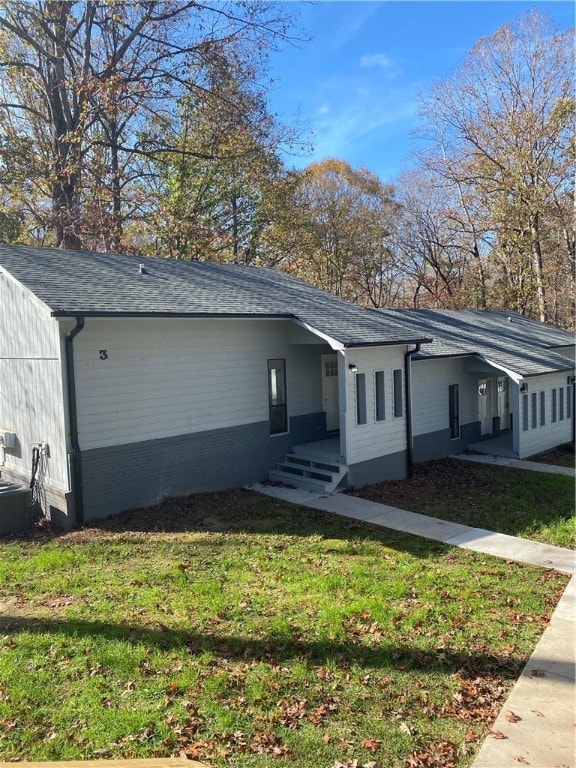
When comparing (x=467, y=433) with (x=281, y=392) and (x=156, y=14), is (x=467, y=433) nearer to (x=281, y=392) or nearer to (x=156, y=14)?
(x=281, y=392)

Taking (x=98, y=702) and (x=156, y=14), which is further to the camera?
(x=156, y=14)

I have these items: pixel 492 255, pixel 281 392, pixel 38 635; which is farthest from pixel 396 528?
pixel 492 255

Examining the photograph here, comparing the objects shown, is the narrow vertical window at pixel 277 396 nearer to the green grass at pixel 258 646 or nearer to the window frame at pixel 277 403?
the window frame at pixel 277 403

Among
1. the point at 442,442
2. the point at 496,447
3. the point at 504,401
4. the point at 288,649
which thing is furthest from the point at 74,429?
the point at 504,401

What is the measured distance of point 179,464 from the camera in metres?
11.1

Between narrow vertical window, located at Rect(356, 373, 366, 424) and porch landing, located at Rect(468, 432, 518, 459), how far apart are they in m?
6.30

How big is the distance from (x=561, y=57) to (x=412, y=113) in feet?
26.0

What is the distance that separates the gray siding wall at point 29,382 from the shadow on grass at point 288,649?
13.5 ft

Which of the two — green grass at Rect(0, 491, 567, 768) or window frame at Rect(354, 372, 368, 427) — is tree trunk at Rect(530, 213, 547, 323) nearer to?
window frame at Rect(354, 372, 368, 427)

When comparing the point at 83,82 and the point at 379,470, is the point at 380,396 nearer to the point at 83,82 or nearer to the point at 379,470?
the point at 379,470

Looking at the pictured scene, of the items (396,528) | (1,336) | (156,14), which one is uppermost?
(156,14)

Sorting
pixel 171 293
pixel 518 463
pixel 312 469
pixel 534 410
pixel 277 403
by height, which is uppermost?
pixel 171 293

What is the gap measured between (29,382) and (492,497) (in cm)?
963

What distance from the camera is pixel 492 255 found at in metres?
33.2
